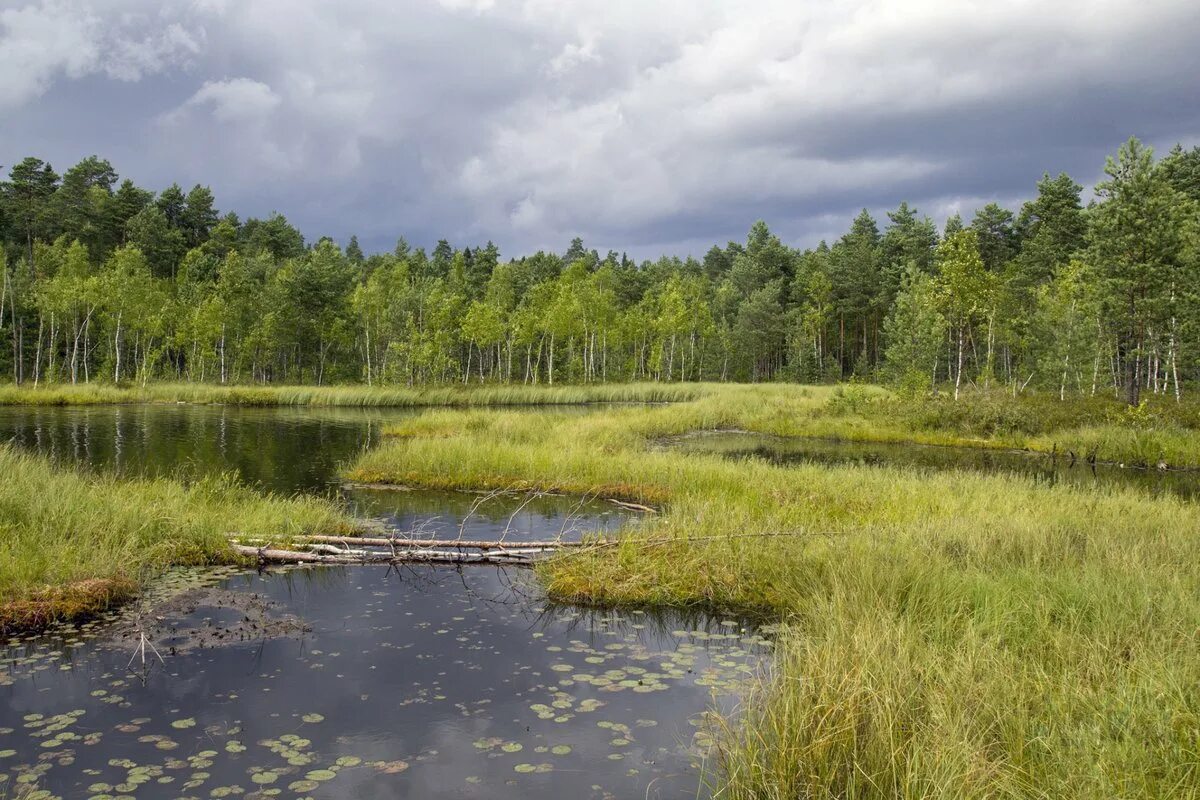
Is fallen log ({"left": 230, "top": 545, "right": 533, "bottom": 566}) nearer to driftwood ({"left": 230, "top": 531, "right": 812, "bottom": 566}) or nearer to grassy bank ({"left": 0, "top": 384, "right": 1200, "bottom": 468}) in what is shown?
driftwood ({"left": 230, "top": 531, "right": 812, "bottom": 566})

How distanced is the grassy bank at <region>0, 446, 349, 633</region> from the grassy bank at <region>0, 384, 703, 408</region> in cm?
3790

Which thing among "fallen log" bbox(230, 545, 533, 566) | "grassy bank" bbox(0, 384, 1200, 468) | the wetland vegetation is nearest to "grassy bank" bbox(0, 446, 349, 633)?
the wetland vegetation

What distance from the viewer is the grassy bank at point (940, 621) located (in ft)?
15.5

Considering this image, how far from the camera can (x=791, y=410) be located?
3966 cm

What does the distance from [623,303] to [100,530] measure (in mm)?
86080

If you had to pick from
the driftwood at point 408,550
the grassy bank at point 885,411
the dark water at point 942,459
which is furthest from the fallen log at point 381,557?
the grassy bank at point 885,411

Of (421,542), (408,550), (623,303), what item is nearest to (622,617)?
(421,542)

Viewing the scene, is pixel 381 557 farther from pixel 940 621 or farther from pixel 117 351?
pixel 117 351

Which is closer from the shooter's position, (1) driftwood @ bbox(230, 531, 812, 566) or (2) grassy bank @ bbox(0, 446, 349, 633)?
(2) grassy bank @ bbox(0, 446, 349, 633)

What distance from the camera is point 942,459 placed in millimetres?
26859

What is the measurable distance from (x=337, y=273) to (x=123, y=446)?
44694mm

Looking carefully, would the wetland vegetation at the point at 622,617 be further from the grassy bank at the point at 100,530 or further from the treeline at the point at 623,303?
the treeline at the point at 623,303

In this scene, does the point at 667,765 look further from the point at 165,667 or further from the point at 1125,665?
the point at 165,667

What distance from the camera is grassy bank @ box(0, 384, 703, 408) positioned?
48.8 m
